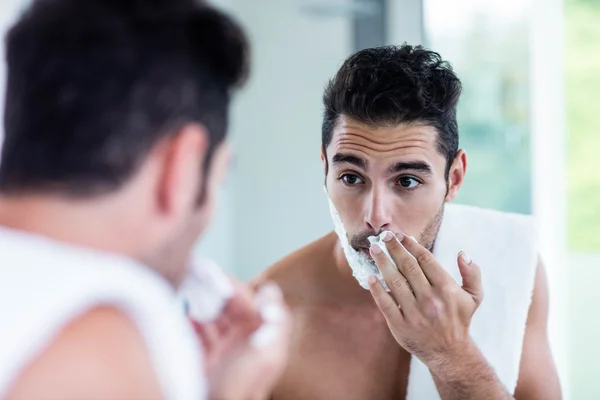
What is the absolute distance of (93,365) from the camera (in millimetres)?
475

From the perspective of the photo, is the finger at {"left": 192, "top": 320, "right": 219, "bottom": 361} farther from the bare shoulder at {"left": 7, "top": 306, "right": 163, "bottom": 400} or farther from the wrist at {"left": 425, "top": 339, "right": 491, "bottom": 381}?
the wrist at {"left": 425, "top": 339, "right": 491, "bottom": 381}

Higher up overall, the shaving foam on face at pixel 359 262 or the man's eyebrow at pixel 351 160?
the man's eyebrow at pixel 351 160

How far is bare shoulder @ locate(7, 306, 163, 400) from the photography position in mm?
466

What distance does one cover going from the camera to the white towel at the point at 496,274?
1.22 metres

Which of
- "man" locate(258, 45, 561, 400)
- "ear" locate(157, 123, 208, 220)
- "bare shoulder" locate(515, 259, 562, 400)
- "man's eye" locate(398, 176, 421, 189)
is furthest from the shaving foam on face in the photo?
"ear" locate(157, 123, 208, 220)

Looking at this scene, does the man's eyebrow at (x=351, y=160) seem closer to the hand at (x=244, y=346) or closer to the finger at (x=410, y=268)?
the finger at (x=410, y=268)

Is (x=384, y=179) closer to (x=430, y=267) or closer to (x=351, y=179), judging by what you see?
(x=351, y=179)

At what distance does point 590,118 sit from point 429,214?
1.21 metres

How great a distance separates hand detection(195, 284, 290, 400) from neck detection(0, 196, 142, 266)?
139mm

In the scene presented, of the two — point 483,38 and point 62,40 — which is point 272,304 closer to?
point 62,40

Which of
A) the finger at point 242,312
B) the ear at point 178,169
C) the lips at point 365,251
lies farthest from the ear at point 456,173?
the ear at point 178,169

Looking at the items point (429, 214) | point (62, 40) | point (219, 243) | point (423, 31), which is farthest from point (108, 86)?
point (219, 243)

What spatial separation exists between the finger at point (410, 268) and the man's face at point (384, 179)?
84 mm

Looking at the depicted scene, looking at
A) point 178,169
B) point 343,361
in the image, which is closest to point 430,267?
point 343,361
